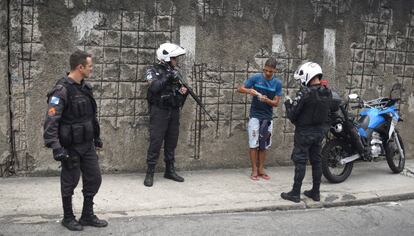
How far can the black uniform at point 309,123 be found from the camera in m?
5.80

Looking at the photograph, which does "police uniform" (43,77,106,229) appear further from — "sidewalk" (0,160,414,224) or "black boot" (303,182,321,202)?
"black boot" (303,182,321,202)

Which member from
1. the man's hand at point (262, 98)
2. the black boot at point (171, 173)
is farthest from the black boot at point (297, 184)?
the black boot at point (171, 173)

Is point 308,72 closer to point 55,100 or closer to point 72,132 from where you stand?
point 72,132

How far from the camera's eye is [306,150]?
236 inches

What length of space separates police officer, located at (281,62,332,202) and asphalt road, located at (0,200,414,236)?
0.47 m

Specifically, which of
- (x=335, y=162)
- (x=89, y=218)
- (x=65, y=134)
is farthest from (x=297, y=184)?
(x=65, y=134)

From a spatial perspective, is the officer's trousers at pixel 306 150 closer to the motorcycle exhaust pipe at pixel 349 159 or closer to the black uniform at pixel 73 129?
the motorcycle exhaust pipe at pixel 349 159

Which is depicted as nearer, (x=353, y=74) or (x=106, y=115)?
(x=106, y=115)

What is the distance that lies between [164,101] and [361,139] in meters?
2.86

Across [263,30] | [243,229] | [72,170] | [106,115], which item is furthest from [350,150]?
[72,170]

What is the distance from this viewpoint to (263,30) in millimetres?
7160

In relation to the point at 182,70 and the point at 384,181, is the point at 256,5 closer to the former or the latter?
the point at 182,70

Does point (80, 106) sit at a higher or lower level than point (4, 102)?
higher

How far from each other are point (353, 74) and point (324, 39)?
768 millimetres
